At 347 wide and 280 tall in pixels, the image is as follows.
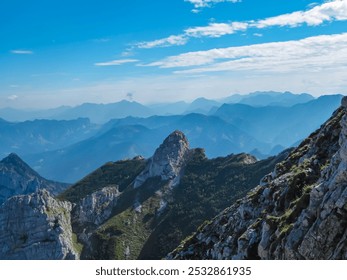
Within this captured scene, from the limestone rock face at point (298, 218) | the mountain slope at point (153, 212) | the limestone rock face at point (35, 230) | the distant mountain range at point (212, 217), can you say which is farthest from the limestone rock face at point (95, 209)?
the limestone rock face at point (298, 218)

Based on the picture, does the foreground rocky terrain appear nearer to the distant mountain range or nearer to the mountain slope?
the mountain slope

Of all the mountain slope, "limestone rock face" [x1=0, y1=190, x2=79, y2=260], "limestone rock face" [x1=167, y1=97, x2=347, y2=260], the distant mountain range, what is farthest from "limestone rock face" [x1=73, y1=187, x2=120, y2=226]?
"limestone rock face" [x1=167, y1=97, x2=347, y2=260]

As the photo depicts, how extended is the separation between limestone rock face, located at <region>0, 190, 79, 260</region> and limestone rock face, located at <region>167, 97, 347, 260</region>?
359 ft

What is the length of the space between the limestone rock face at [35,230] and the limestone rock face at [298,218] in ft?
359

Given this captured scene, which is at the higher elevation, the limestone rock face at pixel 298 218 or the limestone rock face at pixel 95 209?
the limestone rock face at pixel 298 218

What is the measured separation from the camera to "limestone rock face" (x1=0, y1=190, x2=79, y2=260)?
494 ft

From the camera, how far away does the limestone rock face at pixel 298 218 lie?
1086 inches

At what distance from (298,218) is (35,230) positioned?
14620 centimetres

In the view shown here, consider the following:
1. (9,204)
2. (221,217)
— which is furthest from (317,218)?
(9,204)

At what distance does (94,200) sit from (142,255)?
48996 millimetres

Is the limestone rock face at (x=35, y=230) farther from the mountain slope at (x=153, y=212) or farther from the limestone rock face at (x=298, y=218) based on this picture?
the limestone rock face at (x=298, y=218)

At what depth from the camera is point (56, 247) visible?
15088 centimetres

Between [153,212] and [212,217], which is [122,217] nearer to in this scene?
[153,212]

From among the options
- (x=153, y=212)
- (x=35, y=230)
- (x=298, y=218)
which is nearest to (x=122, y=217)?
(x=153, y=212)
